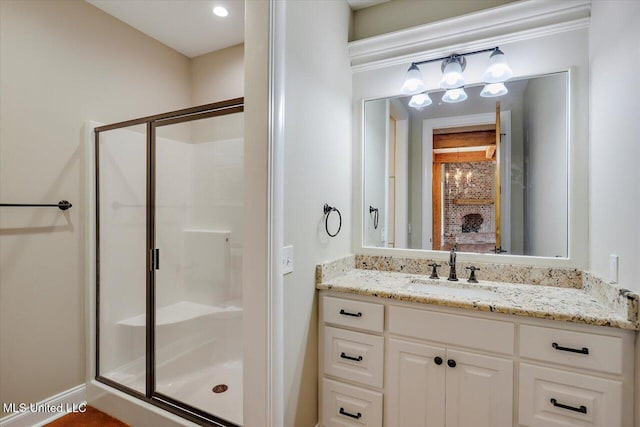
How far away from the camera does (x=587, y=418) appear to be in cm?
117

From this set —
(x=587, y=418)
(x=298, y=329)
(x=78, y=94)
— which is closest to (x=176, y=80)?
(x=78, y=94)

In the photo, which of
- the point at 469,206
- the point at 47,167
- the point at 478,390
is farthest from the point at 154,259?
the point at 469,206

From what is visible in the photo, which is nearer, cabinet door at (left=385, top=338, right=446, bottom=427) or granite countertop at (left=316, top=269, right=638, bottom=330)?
granite countertop at (left=316, top=269, right=638, bottom=330)

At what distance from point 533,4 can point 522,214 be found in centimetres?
112

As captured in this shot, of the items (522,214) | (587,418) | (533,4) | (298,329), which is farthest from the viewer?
(522,214)

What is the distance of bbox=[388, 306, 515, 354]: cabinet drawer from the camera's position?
51.4 inches

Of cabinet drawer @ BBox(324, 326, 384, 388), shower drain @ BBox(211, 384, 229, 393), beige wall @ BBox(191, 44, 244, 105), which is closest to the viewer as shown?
cabinet drawer @ BBox(324, 326, 384, 388)

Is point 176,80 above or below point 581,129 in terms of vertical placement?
above

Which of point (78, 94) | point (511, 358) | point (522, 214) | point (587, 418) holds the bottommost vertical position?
point (587, 418)

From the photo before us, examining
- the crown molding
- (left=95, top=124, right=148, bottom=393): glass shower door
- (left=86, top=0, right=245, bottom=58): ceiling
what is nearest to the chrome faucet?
the crown molding

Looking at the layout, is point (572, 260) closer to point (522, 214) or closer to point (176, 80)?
point (522, 214)

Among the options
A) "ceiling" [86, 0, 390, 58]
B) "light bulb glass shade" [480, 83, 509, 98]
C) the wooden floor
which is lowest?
the wooden floor

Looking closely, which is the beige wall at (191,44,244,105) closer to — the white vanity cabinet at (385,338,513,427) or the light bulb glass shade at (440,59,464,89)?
the light bulb glass shade at (440,59,464,89)

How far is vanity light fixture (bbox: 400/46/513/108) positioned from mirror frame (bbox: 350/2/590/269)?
2.6 inches
